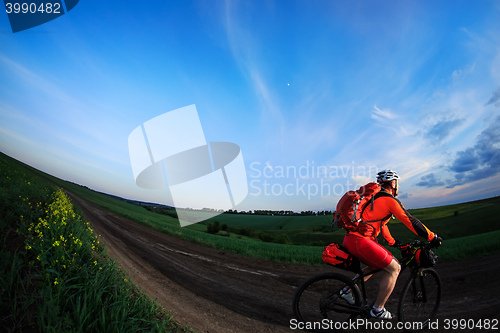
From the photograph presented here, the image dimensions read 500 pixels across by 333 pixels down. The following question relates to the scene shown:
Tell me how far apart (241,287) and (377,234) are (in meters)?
4.07

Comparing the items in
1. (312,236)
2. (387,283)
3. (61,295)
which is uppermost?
(61,295)

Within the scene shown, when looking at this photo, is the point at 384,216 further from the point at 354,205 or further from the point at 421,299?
the point at 421,299

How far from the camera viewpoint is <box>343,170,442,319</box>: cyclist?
11.7ft

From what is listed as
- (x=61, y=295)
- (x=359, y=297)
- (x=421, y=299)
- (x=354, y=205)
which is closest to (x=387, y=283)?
(x=359, y=297)

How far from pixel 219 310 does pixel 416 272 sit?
13.7ft

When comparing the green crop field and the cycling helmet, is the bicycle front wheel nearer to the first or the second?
the cycling helmet

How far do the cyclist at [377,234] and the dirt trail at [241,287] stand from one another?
5.87 feet

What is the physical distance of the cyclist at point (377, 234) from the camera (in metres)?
3.56

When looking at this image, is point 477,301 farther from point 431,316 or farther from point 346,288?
point 346,288

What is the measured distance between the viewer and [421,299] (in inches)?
166

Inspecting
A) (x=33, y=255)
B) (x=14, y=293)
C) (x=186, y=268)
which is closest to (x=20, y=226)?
(x=33, y=255)

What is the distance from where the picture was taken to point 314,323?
400 cm

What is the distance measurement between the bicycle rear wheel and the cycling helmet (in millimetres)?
1995

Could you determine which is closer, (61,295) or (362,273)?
(61,295)
